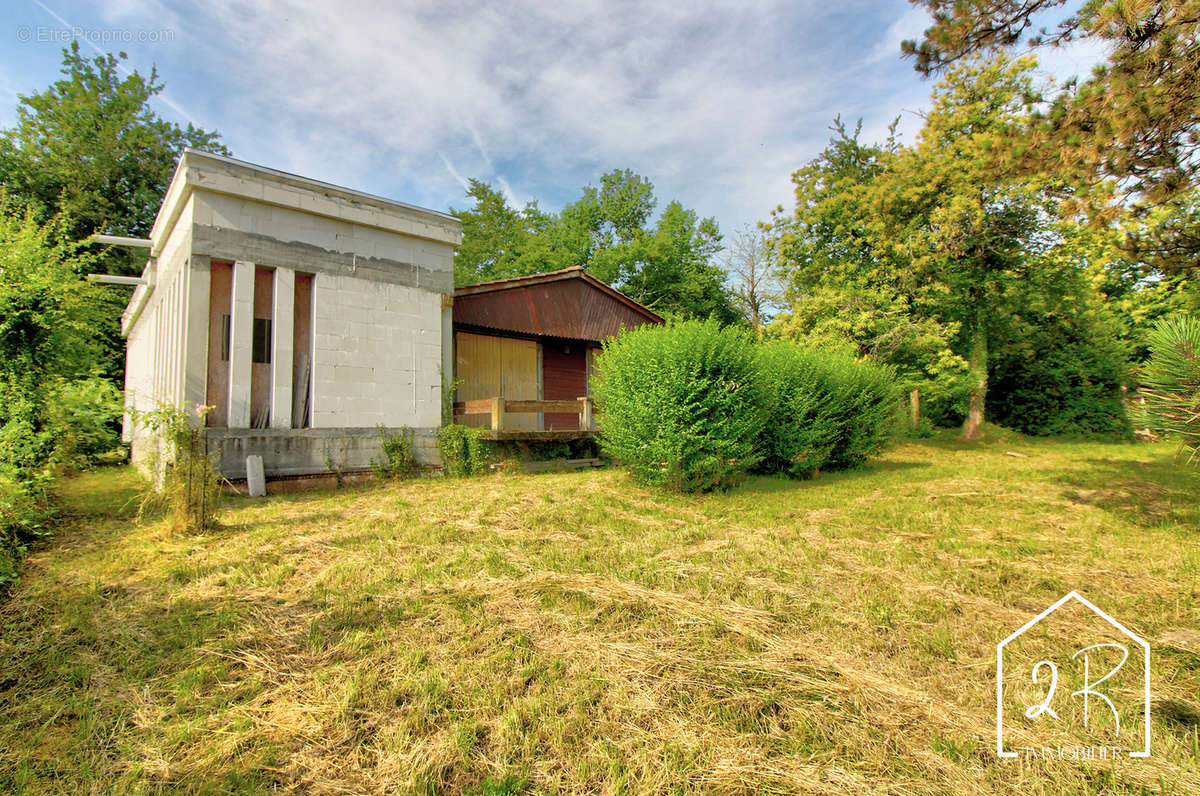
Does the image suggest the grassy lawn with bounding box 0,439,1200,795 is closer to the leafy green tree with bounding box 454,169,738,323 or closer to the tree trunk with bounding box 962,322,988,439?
the tree trunk with bounding box 962,322,988,439

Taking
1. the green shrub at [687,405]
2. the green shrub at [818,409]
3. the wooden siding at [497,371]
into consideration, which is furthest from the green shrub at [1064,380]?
the wooden siding at [497,371]

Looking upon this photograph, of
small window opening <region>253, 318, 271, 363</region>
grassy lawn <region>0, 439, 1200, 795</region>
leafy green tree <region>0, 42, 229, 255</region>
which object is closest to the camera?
grassy lawn <region>0, 439, 1200, 795</region>

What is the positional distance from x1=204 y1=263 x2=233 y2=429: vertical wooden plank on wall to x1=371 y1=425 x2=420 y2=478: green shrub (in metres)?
2.39

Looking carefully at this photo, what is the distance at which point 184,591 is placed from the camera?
3.90 metres

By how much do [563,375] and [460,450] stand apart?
5158 mm

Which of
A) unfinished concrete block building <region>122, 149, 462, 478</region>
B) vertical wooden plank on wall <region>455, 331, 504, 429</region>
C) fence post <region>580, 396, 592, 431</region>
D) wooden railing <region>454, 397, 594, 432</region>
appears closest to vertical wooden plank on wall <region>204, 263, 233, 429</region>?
unfinished concrete block building <region>122, 149, 462, 478</region>

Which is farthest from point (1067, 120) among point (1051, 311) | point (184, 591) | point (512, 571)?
point (1051, 311)

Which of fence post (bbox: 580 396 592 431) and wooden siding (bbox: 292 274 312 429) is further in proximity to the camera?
fence post (bbox: 580 396 592 431)

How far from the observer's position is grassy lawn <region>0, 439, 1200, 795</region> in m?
1.98

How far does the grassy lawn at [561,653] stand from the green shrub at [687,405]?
5.71 feet

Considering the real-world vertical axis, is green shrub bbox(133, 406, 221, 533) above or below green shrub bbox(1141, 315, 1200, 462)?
below

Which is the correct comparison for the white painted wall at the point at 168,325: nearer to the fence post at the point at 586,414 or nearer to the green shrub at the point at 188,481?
the green shrub at the point at 188,481

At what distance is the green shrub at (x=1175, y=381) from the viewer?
392cm

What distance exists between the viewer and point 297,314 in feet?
28.8
